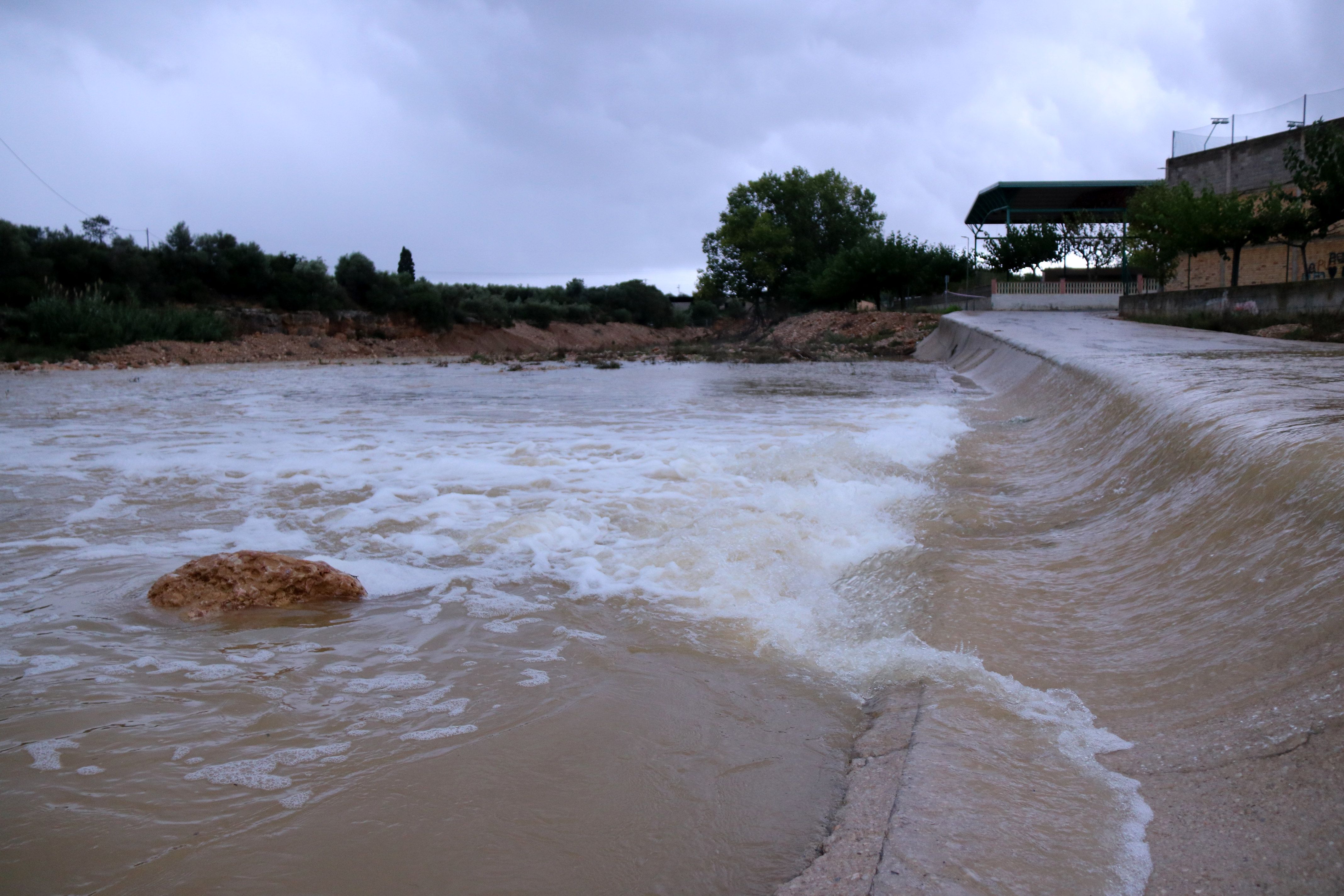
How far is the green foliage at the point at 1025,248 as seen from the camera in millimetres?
36031

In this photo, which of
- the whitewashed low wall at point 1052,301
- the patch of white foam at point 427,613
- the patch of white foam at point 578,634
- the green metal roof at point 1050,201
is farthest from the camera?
the green metal roof at point 1050,201

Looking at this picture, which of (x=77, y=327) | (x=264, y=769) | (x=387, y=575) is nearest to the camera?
(x=264, y=769)

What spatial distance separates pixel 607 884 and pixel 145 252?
3525 centimetres

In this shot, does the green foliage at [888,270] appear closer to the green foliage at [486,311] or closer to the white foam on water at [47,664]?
the green foliage at [486,311]

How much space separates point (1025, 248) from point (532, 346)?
22525 mm

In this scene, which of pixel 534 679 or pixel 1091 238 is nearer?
pixel 534 679

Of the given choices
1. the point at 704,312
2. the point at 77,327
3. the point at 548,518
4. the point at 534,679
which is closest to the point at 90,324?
the point at 77,327

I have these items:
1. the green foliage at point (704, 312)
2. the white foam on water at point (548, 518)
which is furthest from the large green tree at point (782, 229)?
the white foam on water at point (548, 518)

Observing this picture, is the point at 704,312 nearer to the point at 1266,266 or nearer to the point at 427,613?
the point at 1266,266

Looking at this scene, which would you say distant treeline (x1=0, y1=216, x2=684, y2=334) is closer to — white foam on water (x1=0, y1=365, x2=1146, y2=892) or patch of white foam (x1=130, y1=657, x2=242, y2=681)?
white foam on water (x1=0, y1=365, x2=1146, y2=892)

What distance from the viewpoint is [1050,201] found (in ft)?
134

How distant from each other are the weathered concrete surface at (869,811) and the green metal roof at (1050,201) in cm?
4048

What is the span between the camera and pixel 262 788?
6.12 ft

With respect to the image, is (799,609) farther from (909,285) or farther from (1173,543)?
(909,285)
